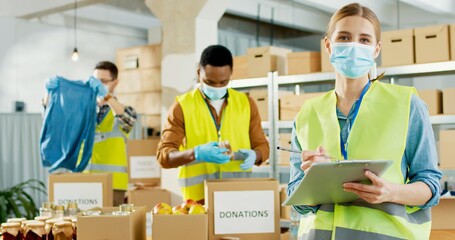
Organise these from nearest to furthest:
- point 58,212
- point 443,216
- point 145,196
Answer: point 58,212, point 443,216, point 145,196

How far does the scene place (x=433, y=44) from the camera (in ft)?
14.1

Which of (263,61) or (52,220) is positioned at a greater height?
(263,61)

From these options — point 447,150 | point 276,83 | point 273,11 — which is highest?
point 273,11

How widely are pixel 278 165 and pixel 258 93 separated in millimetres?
613

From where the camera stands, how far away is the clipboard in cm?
141

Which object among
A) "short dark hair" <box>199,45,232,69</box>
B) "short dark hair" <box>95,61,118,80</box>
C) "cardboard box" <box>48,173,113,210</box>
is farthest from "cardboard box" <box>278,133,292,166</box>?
"cardboard box" <box>48,173,113,210</box>

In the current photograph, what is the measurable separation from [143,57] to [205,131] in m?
5.34

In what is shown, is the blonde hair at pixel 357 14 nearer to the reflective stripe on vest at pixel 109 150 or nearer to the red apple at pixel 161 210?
the red apple at pixel 161 210

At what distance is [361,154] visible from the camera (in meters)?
1.56

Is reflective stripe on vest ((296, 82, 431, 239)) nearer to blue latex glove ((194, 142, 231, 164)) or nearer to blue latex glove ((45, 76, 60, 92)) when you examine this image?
blue latex glove ((194, 142, 231, 164))

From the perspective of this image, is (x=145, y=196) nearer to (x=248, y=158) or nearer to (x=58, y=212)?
(x=248, y=158)

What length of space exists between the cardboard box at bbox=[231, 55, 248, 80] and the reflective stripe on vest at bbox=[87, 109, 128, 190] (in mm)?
1117

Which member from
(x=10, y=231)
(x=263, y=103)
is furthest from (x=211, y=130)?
(x=263, y=103)

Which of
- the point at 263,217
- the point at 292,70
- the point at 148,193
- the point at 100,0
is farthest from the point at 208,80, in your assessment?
the point at 100,0
